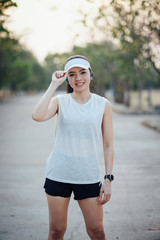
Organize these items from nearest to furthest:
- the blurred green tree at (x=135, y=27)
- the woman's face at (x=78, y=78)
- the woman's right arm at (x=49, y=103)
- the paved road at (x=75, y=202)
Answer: the woman's right arm at (x=49, y=103) → the woman's face at (x=78, y=78) → the paved road at (x=75, y=202) → the blurred green tree at (x=135, y=27)

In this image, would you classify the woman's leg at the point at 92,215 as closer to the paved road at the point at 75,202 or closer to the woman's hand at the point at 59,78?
the woman's hand at the point at 59,78

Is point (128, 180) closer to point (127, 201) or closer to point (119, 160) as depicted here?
point (127, 201)

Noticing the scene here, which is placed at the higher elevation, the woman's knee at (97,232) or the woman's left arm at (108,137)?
the woman's left arm at (108,137)

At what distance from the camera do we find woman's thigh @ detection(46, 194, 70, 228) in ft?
9.19

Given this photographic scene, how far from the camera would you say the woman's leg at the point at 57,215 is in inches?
110

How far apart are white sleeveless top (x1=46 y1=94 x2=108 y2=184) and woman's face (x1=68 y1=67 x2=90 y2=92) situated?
0.16 meters

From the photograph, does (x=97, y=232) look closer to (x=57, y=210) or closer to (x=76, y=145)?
(x=57, y=210)

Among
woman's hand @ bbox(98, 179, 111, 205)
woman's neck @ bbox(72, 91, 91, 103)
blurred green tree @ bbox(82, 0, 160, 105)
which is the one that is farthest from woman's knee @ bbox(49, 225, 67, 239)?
blurred green tree @ bbox(82, 0, 160, 105)

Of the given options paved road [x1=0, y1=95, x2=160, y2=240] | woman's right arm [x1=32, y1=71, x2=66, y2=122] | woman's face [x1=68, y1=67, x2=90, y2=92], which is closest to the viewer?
woman's right arm [x1=32, y1=71, x2=66, y2=122]

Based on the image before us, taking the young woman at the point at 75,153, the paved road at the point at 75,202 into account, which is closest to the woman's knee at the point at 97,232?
the young woman at the point at 75,153

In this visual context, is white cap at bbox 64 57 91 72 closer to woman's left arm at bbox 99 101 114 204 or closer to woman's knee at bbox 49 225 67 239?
woman's left arm at bbox 99 101 114 204

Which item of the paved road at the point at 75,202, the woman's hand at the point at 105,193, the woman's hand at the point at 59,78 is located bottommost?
the paved road at the point at 75,202

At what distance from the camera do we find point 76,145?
2770 millimetres

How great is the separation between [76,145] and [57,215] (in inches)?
22.1
